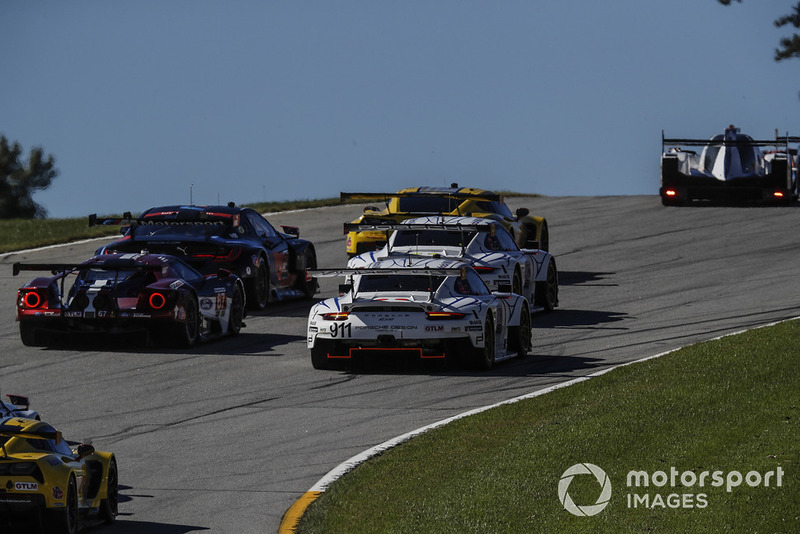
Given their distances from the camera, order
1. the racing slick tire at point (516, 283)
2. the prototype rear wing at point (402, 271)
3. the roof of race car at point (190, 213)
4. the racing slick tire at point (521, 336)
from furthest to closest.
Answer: the roof of race car at point (190, 213) < the racing slick tire at point (516, 283) < the racing slick tire at point (521, 336) < the prototype rear wing at point (402, 271)

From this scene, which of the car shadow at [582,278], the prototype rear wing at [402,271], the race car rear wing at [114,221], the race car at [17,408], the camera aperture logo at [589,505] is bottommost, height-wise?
the camera aperture logo at [589,505]

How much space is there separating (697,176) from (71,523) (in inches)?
Answer: 1183

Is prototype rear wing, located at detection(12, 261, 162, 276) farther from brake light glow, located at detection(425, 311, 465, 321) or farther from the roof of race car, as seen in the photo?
brake light glow, located at detection(425, 311, 465, 321)

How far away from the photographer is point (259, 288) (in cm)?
2283

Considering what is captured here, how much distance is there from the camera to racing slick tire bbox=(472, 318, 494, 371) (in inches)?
672

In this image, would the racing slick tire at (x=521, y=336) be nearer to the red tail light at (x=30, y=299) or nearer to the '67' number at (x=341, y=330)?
the '67' number at (x=341, y=330)

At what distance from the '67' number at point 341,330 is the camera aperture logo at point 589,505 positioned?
6241mm

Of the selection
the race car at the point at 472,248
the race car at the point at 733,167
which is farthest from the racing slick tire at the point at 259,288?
the race car at the point at 733,167

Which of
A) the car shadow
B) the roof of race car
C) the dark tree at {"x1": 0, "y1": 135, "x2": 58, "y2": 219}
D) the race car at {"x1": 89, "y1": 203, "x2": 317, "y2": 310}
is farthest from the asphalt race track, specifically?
the dark tree at {"x1": 0, "y1": 135, "x2": 58, "y2": 219}

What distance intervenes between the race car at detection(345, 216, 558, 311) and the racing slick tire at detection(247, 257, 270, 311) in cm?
167

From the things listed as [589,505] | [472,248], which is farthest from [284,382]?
[589,505]

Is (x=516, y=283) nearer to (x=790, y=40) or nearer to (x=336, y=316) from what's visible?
(x=336, y=316)

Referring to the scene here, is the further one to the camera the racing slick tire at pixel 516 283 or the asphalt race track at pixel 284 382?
the racing slick tire at pixel 516 283

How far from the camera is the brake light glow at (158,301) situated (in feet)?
61.5
